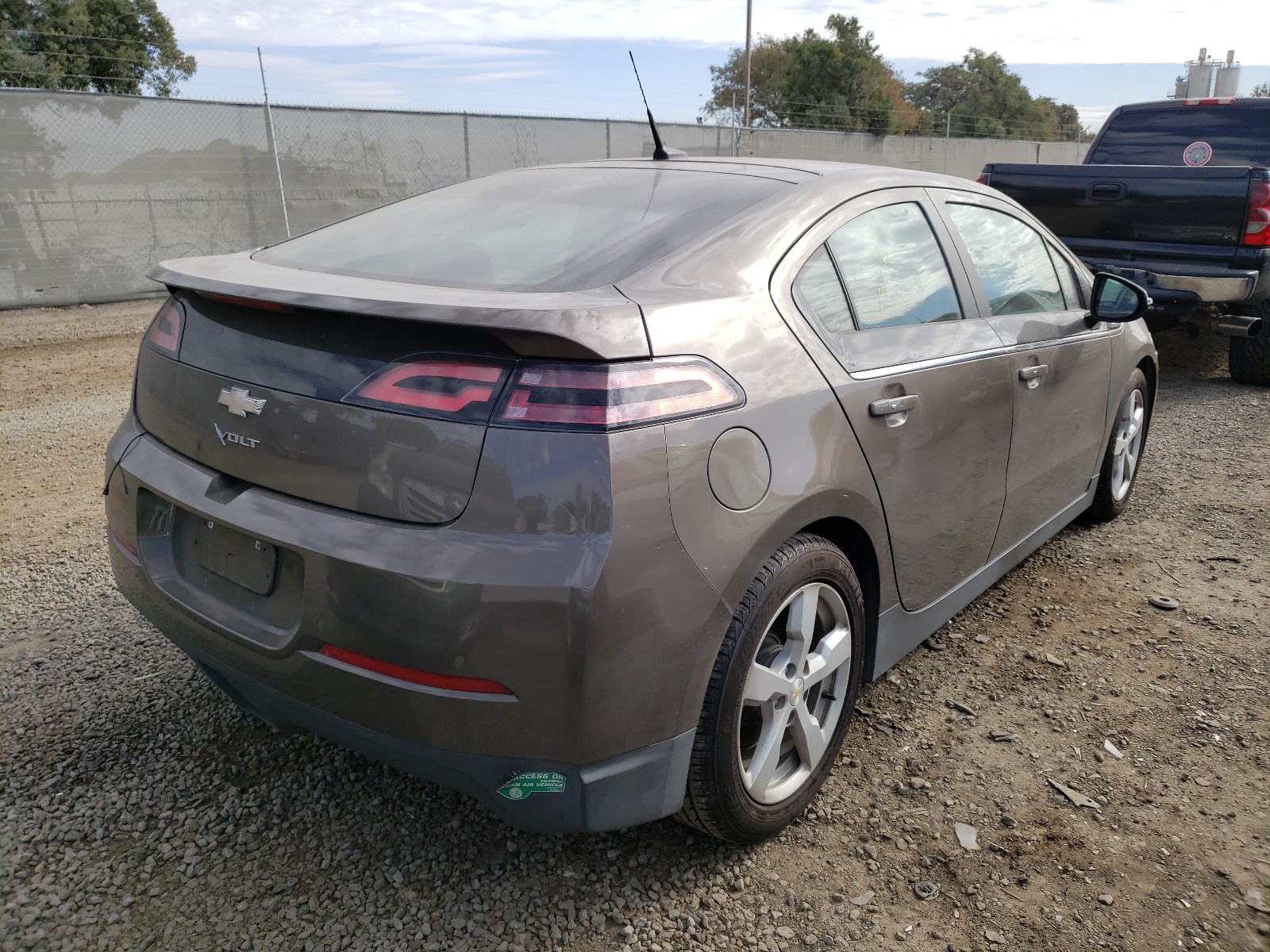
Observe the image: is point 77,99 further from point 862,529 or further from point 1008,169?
point 862,529

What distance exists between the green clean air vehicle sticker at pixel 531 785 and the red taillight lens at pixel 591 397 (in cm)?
67

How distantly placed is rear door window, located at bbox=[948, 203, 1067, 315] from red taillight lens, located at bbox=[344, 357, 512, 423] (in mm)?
1919

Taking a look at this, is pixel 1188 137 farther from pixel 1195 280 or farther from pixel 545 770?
pixel 545 770

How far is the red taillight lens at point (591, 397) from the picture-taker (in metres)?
1.74

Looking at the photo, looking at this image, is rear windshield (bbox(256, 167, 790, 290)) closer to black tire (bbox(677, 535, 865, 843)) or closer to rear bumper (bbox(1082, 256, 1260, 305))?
black tire (bbox(677, 535, 865, 843))

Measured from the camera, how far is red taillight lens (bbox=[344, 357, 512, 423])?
5.78 ft

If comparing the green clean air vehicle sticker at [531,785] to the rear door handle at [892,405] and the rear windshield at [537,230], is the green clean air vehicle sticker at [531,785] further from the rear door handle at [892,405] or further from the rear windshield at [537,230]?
the rear door handle at [892,405]

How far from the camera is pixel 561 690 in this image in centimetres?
174

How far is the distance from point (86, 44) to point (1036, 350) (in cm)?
4297

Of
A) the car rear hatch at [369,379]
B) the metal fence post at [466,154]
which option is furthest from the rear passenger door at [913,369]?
the metal fence post at [466,154]

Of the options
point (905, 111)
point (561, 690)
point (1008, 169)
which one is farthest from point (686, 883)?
point (905, 111)

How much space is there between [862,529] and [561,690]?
98 centimetres

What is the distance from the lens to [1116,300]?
366 centimetres

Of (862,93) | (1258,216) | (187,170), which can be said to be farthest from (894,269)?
(862,93)
